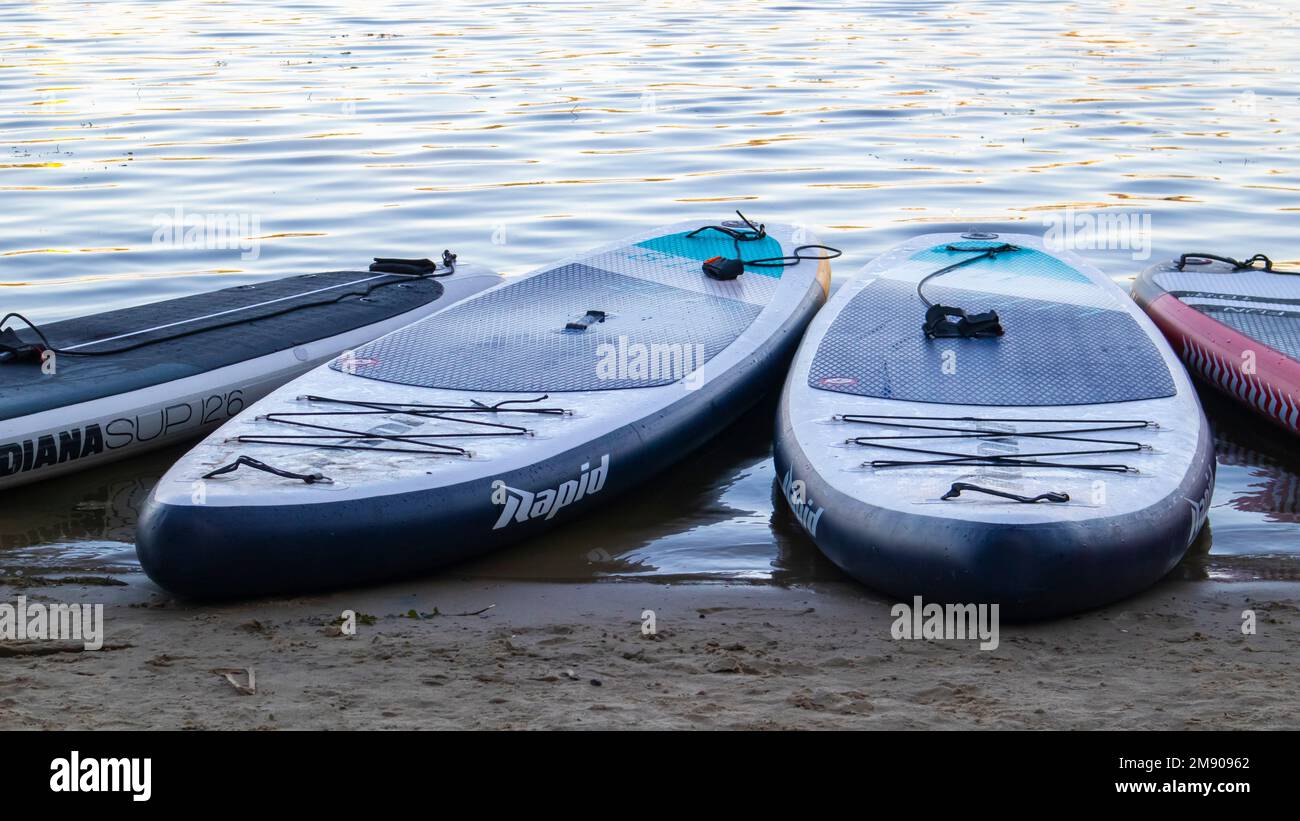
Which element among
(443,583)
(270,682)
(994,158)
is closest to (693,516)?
(443,583)

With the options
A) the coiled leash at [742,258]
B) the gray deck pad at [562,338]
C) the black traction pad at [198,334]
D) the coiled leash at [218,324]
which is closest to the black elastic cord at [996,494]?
the gray deck pad at [562,338]

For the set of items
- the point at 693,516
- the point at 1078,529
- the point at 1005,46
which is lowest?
the point at 693,516

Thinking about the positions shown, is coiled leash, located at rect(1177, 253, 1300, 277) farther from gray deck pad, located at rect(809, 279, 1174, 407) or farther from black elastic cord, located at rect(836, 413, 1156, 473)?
black elastic cord, located at rect(836, 413, 1156, 473)

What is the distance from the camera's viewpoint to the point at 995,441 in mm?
5195

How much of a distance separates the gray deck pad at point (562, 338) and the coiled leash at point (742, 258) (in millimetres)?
222

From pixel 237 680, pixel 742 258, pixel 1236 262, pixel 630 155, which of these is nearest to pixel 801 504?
pixel 237 680

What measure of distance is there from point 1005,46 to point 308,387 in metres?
15.0

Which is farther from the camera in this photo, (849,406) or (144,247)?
(144,247)

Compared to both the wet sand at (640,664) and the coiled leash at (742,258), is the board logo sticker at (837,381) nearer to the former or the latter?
the wet sand at (640,664)

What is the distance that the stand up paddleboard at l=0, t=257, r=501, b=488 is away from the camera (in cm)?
573

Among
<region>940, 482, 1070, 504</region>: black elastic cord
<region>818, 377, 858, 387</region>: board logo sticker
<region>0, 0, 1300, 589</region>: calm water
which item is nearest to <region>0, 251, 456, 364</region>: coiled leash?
<region>0, 0, 1300, 589</region>: calm water

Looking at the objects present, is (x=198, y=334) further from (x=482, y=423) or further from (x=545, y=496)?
(x=545, y=496)

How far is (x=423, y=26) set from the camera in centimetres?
2112
